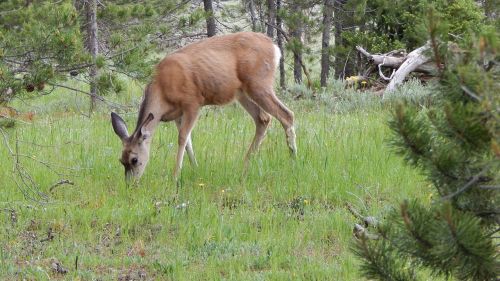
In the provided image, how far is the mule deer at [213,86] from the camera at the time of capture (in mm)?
9945

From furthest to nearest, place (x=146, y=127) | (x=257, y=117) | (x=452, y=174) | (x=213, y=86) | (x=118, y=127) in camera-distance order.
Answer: (x=257, y=117)
(x=213, y=86)
(x=146, y=127)
(x=118, y=127)
(x=452, y=174)

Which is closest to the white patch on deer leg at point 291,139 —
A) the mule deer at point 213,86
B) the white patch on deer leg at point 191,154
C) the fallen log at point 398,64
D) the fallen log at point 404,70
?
the mule deer at point 213,86

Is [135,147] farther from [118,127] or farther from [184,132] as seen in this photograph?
[184,132]

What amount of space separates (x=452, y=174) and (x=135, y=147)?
609 centimetres

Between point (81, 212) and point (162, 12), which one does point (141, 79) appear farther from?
point (162, 12)

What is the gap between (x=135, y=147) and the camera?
30.5 feet

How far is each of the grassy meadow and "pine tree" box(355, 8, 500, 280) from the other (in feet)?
3.37

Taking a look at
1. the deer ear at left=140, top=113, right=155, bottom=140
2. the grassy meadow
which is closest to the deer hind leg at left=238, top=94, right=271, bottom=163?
the grassy meadow

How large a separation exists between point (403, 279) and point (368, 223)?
2935mm

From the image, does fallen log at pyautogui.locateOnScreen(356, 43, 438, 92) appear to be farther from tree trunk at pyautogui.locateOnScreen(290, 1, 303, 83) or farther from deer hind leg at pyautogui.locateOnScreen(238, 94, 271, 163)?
deer hind leg at pyautogui.locateOnScreen(238, 94, 271, 163)

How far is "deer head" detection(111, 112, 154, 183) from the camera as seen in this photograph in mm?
9102

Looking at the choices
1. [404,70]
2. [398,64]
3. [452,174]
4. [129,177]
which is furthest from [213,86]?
[452,174]

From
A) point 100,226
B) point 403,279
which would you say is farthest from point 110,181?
point 403,279

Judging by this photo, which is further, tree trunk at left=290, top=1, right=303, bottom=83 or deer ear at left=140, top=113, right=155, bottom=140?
tree trunk at left=290, top=1, right=303, bottom=83
